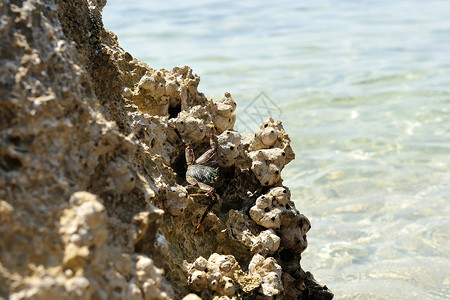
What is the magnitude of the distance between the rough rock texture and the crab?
5cm

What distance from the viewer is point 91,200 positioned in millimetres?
1534

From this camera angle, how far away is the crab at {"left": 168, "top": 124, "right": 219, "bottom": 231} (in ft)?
8.97

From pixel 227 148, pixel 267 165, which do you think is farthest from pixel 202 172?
pixel 267 165

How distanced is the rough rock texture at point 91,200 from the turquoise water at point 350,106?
1.69 m

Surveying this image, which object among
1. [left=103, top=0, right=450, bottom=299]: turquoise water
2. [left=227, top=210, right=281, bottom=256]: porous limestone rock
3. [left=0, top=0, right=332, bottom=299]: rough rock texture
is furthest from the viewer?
[left=103, top=0, right=450, bottom=299]: turquoise water

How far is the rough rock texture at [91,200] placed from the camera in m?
1.46

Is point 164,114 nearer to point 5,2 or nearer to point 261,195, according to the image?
point 261,195

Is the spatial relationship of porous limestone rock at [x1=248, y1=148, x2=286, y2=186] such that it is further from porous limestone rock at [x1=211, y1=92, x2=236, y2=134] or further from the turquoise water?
the turquoise water

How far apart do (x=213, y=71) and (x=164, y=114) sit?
7539mm

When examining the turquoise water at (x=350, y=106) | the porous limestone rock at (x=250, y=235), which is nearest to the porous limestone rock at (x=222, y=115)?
the porous limestone rock at (x=250, y=235)

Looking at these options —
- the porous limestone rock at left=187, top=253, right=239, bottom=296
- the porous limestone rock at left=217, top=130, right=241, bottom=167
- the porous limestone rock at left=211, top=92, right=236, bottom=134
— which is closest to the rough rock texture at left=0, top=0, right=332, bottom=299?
the porous limestone rock at left=187, top=253, right=239, bottom=296

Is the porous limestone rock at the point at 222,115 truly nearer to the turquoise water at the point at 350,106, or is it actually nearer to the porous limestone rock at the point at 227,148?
the porous limestone rock at the point at 227,148

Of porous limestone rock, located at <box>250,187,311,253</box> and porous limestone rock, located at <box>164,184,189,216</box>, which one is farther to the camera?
porous limestone rock, located at <box>250,187,311,253</box>

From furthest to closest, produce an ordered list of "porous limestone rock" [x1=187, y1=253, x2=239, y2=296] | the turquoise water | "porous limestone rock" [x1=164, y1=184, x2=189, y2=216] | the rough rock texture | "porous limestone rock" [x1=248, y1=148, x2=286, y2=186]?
1. the turquoise water
2. "porous limestone rock" [x1=248, y1=148, x2=286, y2=186]
3. "porous limestone rock" [x1=164, y1=184, x2=189, y2=216]
4. "porous limestone rock" [x1=187, y1=253, x2=239, y2=296]
5. the rough rock texture
